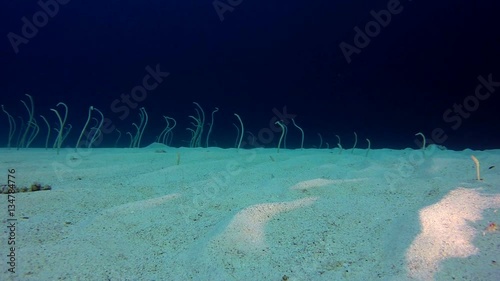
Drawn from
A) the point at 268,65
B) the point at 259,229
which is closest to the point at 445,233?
the point at 259,229

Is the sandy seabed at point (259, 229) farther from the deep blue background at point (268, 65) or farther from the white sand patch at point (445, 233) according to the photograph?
the deep blue background at point (268, 65)

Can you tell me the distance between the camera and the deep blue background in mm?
15719

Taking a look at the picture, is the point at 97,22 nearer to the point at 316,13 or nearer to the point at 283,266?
the point at 316,13

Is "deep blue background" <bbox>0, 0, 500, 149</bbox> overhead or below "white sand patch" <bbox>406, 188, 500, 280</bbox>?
overhead

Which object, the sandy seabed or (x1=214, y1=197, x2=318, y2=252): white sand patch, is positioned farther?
(x1=214, y1=197, x2=318, y2=252): white sand patch

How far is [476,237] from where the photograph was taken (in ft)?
5.86

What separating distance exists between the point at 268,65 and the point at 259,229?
20645 millimetres

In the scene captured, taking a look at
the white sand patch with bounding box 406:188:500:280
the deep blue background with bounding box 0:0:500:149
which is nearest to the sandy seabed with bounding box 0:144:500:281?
the white sand patch with bounding box 406:188:500:280

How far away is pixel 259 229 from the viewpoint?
82.1 inches

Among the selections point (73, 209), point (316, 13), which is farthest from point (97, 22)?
point (73, 209)

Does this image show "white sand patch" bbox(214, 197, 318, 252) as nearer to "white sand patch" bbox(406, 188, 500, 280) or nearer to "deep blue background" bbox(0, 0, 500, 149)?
"white sand patch" bbox(406, 188, 500, 280)

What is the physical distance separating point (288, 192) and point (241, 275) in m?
1.36

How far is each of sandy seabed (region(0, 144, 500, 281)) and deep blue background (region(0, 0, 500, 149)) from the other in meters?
15.0

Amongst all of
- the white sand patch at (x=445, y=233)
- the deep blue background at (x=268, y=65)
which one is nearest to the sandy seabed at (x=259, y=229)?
the white sand patch at (x=445, y=233)
